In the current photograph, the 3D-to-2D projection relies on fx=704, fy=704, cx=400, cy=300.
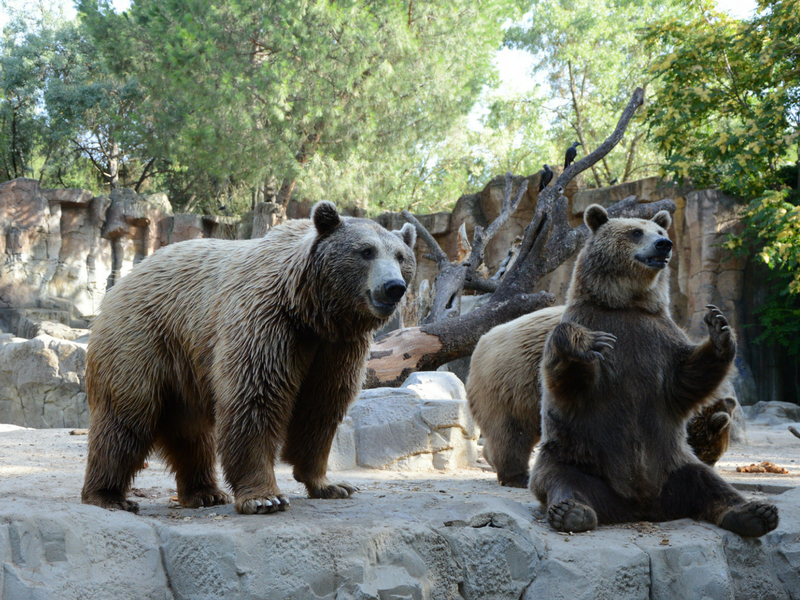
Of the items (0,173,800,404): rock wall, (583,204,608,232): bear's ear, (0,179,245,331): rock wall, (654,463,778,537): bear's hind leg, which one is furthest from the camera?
(0,179,245,331): rock wall

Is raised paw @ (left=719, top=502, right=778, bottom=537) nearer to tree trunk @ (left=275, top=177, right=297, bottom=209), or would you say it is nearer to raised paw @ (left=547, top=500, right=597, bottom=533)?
raised paw @ (left=547, top=500, right=597, bottom=533)

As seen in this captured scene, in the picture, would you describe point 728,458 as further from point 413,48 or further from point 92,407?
point 413,48

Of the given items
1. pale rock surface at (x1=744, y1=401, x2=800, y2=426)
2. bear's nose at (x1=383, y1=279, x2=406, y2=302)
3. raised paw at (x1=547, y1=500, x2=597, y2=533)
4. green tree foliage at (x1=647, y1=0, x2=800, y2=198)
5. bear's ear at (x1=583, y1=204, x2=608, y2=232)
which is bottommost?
pale rock surface at (x1=744, y1=401, x2=800, y2=426)

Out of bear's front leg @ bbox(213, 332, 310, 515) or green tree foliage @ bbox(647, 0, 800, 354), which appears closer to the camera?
bear's front leg @ bbox(213, 332, 310, 515)

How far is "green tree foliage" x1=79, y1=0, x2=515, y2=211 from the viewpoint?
47.6 ft

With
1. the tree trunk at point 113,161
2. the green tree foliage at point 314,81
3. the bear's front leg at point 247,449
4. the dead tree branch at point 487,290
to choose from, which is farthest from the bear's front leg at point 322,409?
the tree trunk at point 113,161

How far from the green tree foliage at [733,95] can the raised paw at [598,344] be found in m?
10.0

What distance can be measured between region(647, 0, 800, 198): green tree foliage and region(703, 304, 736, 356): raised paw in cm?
966

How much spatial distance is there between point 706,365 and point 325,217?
191 cm

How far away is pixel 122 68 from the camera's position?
1891 cm

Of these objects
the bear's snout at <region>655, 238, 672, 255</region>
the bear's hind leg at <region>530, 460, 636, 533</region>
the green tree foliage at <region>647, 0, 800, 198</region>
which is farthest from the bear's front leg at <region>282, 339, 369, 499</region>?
the green tree foliage at <region>647, 0, 800, 198</region>

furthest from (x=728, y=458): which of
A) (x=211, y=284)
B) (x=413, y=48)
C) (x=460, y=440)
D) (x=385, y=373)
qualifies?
(x=413, y=48)

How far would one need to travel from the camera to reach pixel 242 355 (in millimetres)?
3211

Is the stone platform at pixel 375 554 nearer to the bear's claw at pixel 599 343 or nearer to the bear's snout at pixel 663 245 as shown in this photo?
the bear's claw at pixel 599 343
